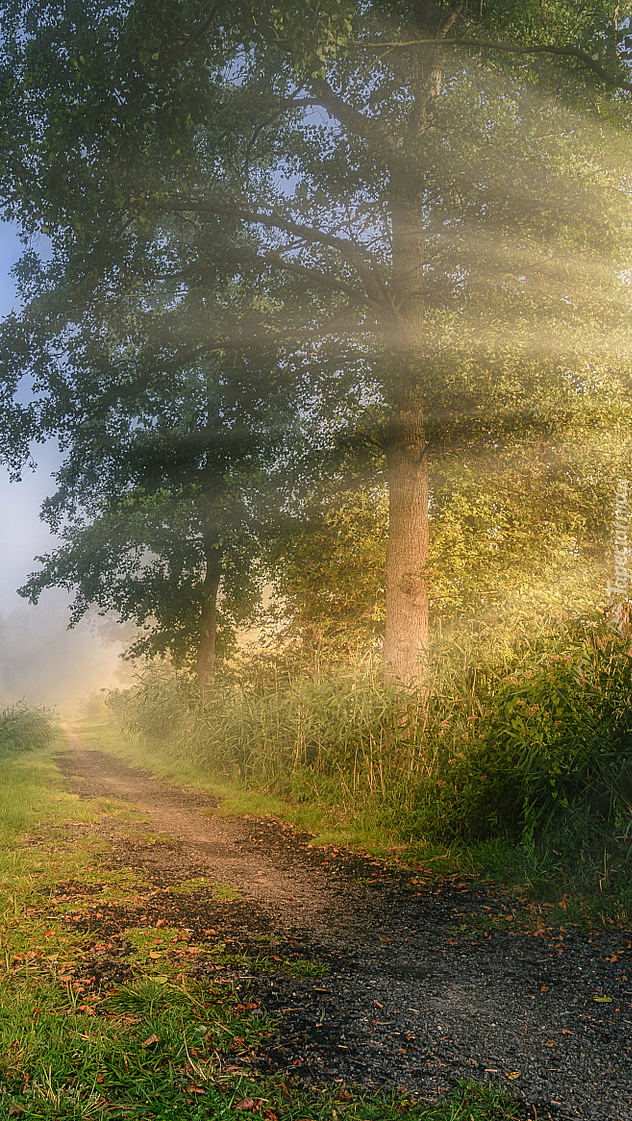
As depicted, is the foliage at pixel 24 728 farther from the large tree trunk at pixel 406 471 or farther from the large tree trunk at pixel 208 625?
the large tree trunk at pixel 406 471

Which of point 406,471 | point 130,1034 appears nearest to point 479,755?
point 130,1034

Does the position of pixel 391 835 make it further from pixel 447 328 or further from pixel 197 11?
pixel 197 11

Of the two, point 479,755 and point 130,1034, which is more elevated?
point 479,755

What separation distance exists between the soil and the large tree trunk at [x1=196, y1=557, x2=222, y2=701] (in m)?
10.8

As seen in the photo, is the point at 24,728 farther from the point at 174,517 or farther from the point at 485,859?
the point at 485,859

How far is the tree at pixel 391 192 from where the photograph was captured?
8.58 meters

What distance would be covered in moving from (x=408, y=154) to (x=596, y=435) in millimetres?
5318

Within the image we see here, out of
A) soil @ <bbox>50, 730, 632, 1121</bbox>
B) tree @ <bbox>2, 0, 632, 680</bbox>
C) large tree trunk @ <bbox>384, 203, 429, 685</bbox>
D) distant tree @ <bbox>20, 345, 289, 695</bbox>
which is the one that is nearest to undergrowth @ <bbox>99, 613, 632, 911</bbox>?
soil @ <bbox>50, 730, 632, 1121</bbox>

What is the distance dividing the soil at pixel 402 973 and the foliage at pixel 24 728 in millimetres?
11178

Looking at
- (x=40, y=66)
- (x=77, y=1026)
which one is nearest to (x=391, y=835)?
(x=77, y=1026)

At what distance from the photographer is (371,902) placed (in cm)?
516

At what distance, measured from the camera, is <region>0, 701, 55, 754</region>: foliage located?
54.4ft

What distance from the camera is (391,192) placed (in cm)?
1013

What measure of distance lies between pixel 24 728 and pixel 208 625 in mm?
6180
